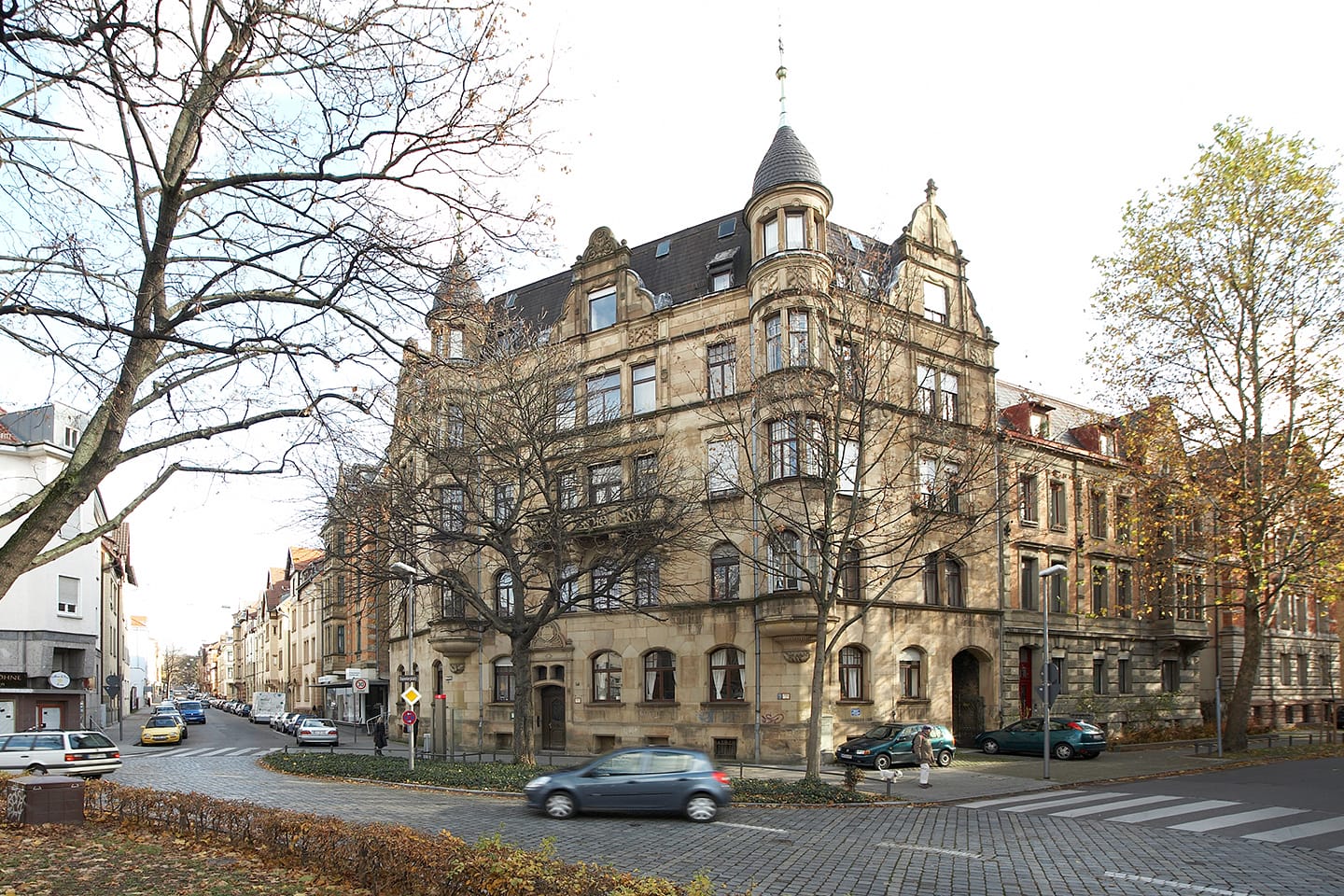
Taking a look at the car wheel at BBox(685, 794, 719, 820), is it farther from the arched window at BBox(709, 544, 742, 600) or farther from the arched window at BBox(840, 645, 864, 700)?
the arched window at BBox(709, 544, 742, 600)

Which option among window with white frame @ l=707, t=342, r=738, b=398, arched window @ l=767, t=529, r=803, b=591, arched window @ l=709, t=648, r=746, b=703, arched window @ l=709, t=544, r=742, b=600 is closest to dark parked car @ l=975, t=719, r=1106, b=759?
arched window @ l=709, t=648, r=746, b=703

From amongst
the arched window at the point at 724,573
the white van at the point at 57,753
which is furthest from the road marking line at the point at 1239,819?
the white van at the point at 57,753

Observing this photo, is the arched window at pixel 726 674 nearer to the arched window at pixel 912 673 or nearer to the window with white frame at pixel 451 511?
the arched window at pixel 912 673

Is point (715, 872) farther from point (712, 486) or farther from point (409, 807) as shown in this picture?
point (712, 486)

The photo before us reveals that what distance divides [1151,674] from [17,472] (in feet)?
170

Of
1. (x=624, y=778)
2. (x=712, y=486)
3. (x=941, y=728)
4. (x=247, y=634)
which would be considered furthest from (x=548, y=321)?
(x=247, y=634)

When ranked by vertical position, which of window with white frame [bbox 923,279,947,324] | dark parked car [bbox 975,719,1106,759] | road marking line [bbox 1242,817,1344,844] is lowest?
dark parked car [bbox 975,719,1106,759]

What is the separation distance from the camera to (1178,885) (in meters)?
12.9

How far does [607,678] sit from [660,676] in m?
2.52

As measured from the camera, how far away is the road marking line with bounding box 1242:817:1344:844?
667 inches

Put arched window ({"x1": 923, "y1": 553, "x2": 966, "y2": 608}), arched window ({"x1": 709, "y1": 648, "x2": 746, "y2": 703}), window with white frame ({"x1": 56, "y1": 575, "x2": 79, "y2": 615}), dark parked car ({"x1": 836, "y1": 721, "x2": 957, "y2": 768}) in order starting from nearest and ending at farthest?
dark parked car ({"x1": 836, "y1": 721, "x2": 957, "y2": 768})
arched window ({"x1": 709, "y1": 648, "x2": 746, "y2": 703})
arched window ({"x1": 923, "y1": 553, "x2": 966, "y2": 608})
window with white frame ({"x1": 56, "y1": 575, "x2": 79, "y2": 615})

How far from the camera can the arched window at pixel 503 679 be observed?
1512 inches

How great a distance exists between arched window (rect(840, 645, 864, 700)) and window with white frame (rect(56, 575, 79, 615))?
3532 centimetres

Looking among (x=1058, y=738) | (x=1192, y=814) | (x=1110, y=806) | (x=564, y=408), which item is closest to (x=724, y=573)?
(x=564, y=408)
